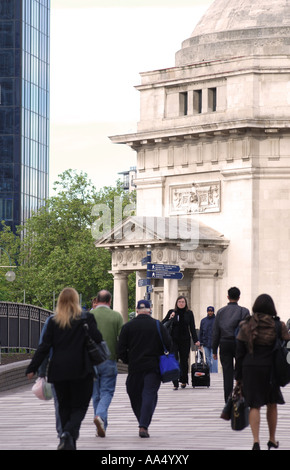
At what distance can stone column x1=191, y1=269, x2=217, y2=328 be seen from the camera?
5406cm

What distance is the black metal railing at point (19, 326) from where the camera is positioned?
41.3m

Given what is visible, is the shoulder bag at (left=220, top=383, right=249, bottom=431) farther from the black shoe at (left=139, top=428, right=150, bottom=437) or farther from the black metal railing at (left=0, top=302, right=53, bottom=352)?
the black metal railing at (left=0, top=302, right=53, bottom=352)

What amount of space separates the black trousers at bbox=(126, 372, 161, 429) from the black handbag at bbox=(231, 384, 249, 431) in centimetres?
256

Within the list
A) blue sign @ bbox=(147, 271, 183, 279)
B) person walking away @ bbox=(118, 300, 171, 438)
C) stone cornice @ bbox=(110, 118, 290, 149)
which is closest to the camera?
person walking away @ bbox=(118, 300, 171, 438)

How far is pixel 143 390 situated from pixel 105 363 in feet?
2.15

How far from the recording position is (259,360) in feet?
57.2

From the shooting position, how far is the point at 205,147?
183 ft

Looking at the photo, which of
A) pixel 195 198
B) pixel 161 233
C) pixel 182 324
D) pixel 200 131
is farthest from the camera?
pixel 195 198

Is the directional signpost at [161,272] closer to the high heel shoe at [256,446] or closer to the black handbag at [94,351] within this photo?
the black handbag at [94,351]

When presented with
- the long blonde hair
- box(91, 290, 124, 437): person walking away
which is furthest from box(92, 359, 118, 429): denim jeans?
the long blonde hair

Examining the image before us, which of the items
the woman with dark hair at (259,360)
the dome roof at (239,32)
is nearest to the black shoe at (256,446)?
the woman with dark hair at (259,360)

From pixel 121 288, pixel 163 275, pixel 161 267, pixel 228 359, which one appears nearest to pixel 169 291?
pixel 121 288

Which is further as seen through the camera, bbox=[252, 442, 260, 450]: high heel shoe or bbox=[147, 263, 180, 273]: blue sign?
bbox=[147, 263, 180, 273]: blue sign

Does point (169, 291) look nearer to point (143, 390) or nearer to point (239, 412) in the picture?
point (143, 390)
